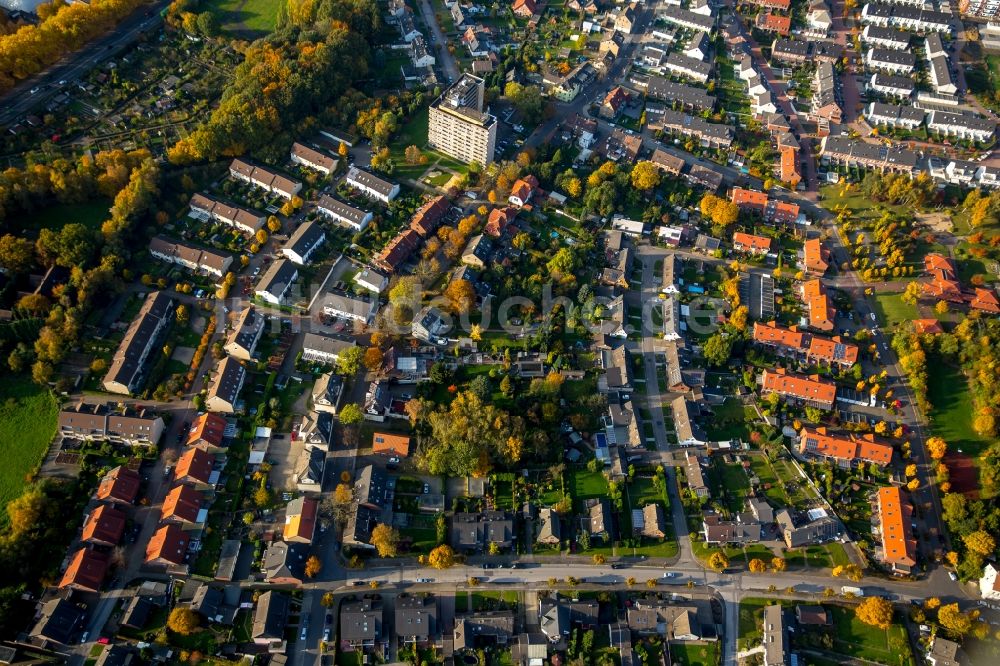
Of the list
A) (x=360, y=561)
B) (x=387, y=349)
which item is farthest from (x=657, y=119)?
(x=360, y=561)

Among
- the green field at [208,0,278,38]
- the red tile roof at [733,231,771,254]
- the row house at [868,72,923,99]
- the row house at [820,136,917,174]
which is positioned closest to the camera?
the red tile roof at [733,231,771,254]

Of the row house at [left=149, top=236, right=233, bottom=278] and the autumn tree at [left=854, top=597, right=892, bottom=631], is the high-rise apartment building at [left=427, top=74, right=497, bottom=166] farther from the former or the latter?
the autumn tree at [left=854, top=597, right=892, bottom=631]

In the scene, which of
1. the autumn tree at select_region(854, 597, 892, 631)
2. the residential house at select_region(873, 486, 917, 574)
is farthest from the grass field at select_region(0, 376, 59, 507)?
the residential house at select_region(873, 486, 917, 574)

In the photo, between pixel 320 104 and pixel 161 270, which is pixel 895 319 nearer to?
pixel 320 104

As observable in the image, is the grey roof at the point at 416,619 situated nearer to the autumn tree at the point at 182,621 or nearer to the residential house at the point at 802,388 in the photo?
the autumn tree at the point at 182,621

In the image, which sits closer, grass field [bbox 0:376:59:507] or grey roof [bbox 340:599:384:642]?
grey roof [bbox 340:599:384:642]
